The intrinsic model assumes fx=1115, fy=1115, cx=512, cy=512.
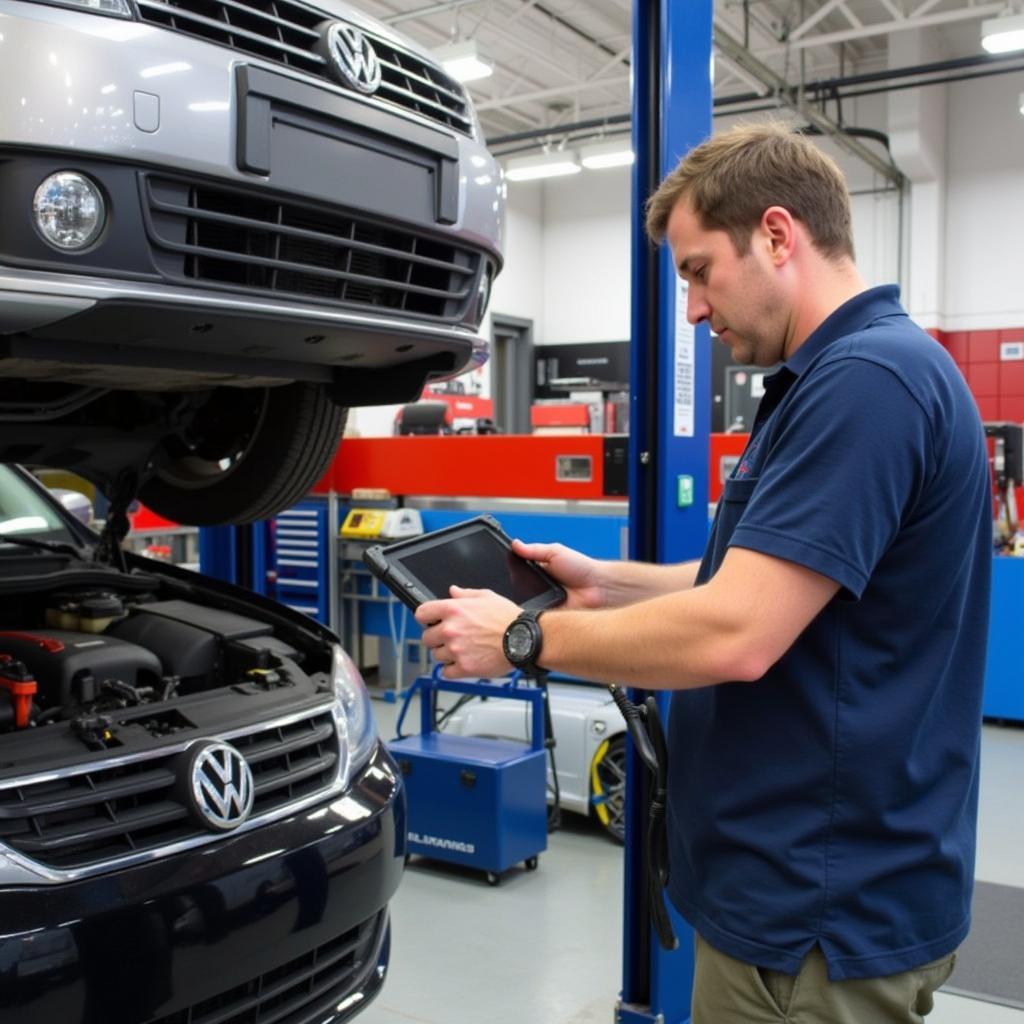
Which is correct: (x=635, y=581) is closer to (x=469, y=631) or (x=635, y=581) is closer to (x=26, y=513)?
(x=469, y=631)

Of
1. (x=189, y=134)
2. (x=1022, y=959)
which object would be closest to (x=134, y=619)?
(x=189, y=134)

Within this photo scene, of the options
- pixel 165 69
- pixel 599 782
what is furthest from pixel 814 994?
pixel 599 782

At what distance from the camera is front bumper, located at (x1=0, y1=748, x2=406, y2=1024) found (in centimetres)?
139

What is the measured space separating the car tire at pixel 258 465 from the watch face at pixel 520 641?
144 centimetres

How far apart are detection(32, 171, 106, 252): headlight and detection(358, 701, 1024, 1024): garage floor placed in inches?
73.1

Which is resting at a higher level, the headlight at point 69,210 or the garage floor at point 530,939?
the headlight at point 69,210

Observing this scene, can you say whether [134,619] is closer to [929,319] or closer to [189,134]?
[189,134]

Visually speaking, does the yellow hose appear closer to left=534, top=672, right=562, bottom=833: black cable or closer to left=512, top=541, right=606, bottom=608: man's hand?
left=534, top=672, right=562, bottom=833: black cable

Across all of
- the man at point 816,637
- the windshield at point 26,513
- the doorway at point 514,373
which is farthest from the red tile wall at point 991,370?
the man at point 816,637

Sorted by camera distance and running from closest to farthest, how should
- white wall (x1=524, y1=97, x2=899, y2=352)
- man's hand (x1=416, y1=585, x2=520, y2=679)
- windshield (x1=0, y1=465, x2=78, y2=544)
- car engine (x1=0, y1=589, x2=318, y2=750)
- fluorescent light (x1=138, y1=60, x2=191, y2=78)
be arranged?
man's hand (x1=416, y1=585, x2=520, y2=679) < fluorescent light (x1=138, y1=60, x2=191, y2=78) < car engine (x1=0, y1=589, x2=318, y2=750) < windshield (x1=0, y1=465, x2=78, y2=544) < white wall (x1=524, y1=97, x2=899, y2=352)

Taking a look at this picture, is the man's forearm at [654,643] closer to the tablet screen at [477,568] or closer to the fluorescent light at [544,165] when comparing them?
the tablet screen at [477,568]

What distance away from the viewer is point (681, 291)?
7.82ft

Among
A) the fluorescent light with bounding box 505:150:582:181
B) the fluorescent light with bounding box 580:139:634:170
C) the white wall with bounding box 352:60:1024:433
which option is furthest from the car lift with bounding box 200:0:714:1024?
the white wall with bounding box 352:60:1024:433

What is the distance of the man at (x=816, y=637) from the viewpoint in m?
1.15
